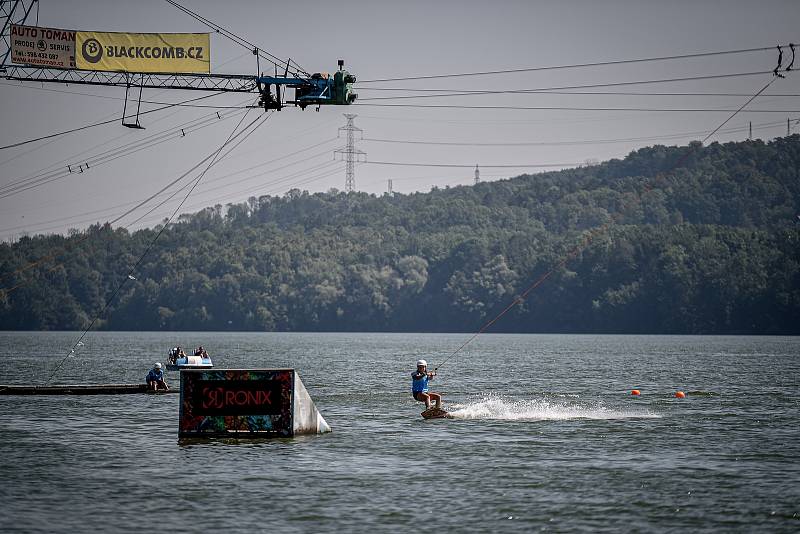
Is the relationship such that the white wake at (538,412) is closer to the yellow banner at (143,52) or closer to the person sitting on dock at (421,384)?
the person sitting on dock at (421,384)

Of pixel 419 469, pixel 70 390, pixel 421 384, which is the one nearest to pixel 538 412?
pixel 421 384

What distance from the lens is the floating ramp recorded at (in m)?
32.3

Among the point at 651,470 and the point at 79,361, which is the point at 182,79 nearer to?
the point at 651,470

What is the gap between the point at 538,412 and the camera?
44750mm

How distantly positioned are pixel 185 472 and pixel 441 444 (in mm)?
8958

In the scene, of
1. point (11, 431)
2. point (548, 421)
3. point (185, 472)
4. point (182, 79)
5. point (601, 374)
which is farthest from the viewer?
point (601, 374)

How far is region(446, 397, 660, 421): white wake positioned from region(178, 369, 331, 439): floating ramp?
1112 centimetres

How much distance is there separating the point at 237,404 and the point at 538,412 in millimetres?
15864

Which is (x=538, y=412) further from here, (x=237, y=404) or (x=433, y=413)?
(x=237, y=404)

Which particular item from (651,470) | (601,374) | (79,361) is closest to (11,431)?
(651,470)

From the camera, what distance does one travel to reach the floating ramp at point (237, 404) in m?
32.3

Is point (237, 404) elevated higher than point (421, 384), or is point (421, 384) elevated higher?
point (421, 384)

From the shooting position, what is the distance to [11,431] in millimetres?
38406

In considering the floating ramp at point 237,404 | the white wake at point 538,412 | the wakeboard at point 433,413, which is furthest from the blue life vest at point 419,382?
the floating ramp at point 237,404
